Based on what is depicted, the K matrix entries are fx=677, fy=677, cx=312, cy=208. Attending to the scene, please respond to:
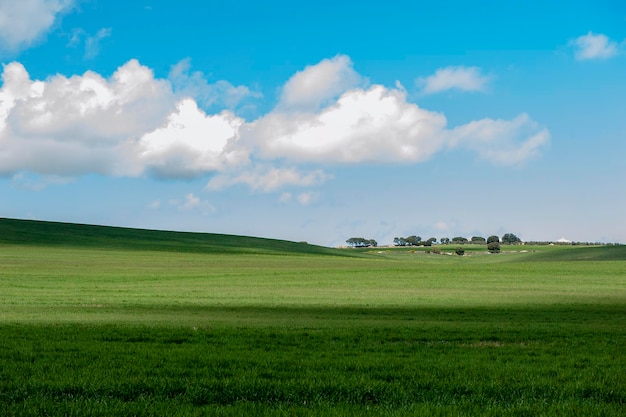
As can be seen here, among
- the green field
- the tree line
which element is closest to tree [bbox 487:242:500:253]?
the tree line

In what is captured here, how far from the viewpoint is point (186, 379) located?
10609mm

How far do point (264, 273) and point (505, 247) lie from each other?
4337 inches

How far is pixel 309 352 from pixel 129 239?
4017 inches

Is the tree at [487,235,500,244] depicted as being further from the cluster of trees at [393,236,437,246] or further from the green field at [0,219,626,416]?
the green field at [0,219,626,416]

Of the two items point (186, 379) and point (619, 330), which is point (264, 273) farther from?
point (186, 379)

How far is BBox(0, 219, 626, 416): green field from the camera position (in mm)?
9242

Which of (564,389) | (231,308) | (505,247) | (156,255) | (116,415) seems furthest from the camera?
(505,247)

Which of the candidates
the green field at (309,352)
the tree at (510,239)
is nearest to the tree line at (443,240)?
the tree at (510,239)

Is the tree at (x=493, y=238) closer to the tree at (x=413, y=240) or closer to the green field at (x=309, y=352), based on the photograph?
the tree at (x=413, y=240)

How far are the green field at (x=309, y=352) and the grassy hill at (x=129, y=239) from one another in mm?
61886

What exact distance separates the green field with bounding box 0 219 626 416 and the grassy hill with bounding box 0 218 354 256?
61886 mm

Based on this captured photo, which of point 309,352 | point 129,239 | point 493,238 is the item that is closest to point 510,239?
point 493,238

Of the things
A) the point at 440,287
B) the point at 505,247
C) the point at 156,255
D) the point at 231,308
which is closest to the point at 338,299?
the point at 231,308

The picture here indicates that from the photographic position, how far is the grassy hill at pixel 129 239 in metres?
99.1
